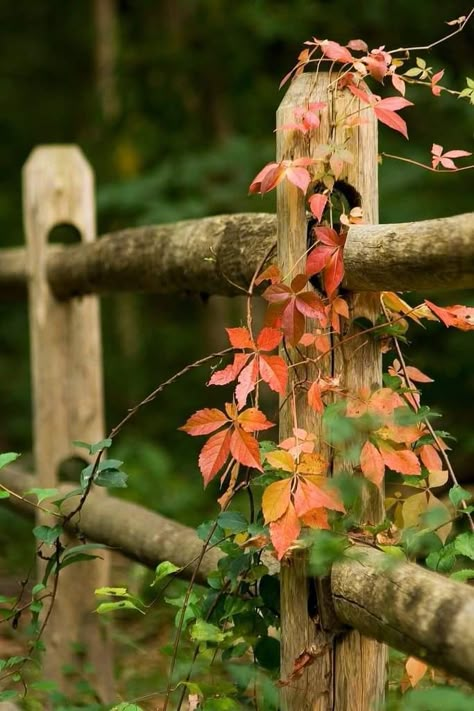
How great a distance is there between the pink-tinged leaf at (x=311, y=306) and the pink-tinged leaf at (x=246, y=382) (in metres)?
0.13

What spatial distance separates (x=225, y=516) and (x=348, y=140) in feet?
2.25

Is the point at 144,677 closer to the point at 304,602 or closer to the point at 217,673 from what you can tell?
the point at 217,673

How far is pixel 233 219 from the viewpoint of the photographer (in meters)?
2.04

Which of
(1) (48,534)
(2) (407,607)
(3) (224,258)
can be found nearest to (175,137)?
(3) (224,258)

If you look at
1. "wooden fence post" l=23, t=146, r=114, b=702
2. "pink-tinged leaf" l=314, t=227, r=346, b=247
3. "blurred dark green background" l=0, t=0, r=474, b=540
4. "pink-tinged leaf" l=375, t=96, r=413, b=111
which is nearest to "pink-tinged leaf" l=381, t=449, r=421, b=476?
"pink-tinged leaf" l=314, t=227, r=346, b=247

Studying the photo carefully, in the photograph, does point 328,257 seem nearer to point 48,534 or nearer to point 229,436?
point 229,436

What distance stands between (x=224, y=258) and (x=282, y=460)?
579 millimetres

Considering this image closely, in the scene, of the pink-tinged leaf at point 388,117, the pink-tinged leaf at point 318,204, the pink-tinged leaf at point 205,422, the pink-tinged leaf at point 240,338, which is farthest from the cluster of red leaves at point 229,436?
the pink-tinged leaf at point 388,117

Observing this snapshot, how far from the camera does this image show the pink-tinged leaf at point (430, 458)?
1.69 m

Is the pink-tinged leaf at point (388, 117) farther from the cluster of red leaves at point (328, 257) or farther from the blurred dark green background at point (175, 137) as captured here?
the blurred dark green background at point (175, 137)

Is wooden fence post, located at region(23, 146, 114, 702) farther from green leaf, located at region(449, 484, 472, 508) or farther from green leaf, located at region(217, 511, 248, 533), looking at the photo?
green leaf, located at region(449, 484, 472, 508)

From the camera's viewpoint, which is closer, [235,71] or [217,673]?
[217,673]

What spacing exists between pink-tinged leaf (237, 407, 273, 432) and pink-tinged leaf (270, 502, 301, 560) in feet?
0.52

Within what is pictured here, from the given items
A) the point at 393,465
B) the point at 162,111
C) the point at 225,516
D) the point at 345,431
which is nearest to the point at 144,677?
the point at 225,516
